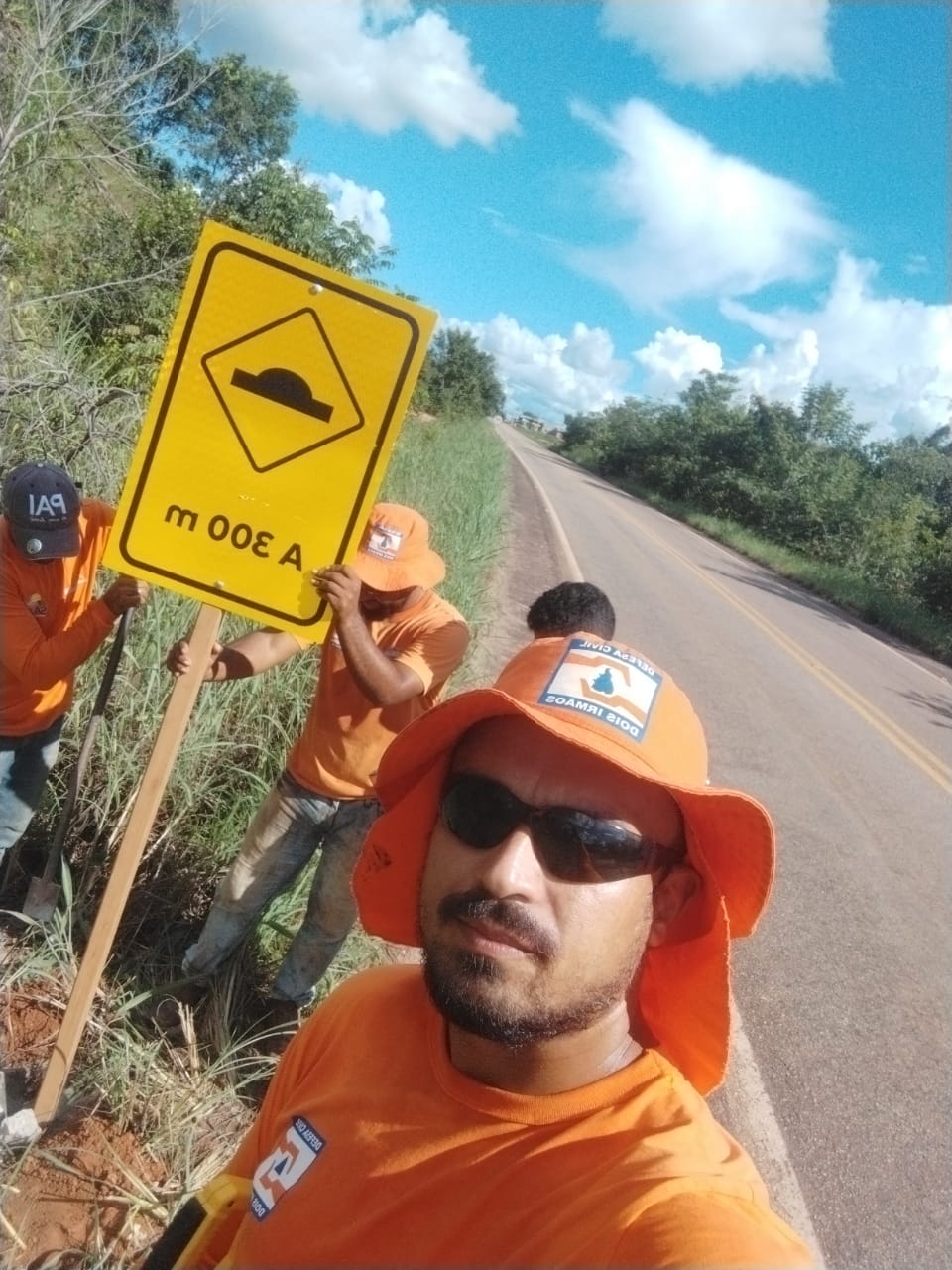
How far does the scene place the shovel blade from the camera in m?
2.77

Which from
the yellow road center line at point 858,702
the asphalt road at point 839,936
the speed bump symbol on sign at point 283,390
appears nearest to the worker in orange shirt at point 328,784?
the speed bump symbol on sign at point 283,390

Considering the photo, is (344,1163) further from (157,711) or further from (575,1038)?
(157,711)

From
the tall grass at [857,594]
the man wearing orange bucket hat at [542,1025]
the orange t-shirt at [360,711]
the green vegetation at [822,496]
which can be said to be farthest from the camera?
the green vegetation at [822,496]

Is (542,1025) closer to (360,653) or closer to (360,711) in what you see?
(360,653)

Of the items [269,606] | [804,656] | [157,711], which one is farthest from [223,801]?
[804,656]

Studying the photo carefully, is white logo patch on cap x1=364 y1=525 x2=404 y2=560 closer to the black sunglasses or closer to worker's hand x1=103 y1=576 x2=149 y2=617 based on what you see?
worker's hand x1=103 y1=576 x2=149 y2=617

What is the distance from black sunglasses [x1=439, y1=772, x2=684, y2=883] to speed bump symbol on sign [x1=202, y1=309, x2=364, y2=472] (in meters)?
0.88

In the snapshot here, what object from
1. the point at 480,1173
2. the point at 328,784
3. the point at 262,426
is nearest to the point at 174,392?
the point at 262,426

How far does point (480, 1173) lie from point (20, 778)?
7.70 feet

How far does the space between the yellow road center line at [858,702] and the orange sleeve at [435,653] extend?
6.51 metres

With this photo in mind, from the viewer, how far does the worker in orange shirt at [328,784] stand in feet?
8.87

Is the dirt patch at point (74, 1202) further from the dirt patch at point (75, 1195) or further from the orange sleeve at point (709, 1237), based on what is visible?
the orange sleeve at point (709, 1237)

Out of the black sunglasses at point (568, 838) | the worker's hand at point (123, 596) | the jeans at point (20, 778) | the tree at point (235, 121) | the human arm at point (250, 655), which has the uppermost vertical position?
the tree at point (235, 121)

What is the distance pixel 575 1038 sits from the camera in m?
1.15
